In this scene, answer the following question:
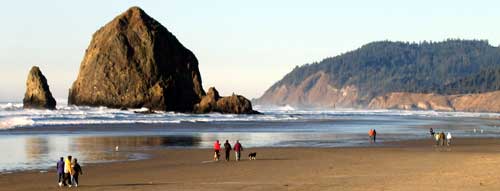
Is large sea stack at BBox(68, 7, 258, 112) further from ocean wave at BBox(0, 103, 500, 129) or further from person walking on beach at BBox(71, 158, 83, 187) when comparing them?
person walking on beach at BBox(71, 158, 83, 187)

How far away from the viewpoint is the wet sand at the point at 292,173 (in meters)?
24.2

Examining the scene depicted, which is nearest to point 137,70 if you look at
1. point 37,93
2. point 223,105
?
point 37,93

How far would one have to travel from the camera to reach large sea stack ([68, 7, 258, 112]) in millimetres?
129250

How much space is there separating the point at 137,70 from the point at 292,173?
346 feet

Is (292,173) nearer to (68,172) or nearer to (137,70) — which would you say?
(68,172)

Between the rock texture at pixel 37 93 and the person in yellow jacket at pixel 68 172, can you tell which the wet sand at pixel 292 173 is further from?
the rock texture at pixel 37 93

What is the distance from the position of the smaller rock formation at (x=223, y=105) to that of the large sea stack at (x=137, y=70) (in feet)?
15.0

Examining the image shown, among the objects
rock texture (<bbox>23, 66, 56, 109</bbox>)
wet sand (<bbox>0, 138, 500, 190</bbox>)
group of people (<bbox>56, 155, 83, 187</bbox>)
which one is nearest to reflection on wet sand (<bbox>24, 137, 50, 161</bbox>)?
wet sand (<bbox>0, 138, 500, 190</bbox>)

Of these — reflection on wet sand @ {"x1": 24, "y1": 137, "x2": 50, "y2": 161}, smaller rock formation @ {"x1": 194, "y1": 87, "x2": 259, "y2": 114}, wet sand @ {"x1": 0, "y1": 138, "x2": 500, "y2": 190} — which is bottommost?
wet sand @ {"x1": 0, "y1": 138, "x2": 500, "y2": 190}

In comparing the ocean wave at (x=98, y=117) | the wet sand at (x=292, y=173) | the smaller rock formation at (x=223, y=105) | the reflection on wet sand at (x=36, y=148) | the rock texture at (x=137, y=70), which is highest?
the rock texture at (x=137, y=70)

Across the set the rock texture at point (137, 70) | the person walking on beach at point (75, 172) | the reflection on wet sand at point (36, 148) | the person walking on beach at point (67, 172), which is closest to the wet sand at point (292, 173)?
the person walking on beach at point (75, 172)

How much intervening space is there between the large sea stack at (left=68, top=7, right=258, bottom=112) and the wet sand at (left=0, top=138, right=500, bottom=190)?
295ft

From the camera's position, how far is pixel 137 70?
433 feet

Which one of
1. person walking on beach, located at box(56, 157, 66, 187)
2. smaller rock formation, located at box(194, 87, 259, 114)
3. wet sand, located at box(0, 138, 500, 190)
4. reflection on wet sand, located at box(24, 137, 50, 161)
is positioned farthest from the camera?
smaller rock formation, located at box(194, 87, 259, 114)
